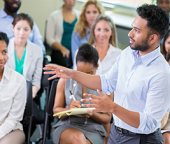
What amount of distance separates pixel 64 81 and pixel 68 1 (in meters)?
1.90

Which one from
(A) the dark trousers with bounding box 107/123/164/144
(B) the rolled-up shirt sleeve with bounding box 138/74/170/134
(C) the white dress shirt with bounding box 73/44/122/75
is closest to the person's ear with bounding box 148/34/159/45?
(B) the rolled-up shirt sleeve with bounding box 138/74/170/134

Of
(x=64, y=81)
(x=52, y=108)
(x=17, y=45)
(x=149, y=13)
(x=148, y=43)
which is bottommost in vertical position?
(x=52, y=108)

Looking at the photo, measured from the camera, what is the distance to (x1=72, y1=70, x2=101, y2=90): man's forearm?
1530mm

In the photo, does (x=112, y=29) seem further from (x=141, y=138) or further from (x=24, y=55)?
(x=141, y=138)

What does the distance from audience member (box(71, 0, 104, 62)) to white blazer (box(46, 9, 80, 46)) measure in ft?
1.47

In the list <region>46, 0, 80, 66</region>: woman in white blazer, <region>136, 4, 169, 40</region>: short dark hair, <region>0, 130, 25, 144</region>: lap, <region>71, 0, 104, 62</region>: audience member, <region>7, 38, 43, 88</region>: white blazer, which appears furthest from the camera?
<region>46, 0, 80, 66</region>: woman in white blazer

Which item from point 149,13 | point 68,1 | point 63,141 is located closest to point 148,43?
point 149,13

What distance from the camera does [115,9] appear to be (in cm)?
451

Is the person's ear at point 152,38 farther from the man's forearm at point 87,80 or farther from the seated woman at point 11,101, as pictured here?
the seated woman at point 11,101

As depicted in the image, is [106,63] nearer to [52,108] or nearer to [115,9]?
[52,108]

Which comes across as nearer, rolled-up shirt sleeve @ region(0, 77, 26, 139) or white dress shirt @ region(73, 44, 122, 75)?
rolled-up shirt sleeve @ region(0, 77, 26, 139)

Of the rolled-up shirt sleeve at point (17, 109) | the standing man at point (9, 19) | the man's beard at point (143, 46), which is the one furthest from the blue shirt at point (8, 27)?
the man's beard at point (143, 46)

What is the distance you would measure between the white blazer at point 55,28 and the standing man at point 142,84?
202 cm

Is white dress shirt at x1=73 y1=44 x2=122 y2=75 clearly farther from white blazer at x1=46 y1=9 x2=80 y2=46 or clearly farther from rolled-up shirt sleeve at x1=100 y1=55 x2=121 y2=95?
white blazer at x1=46 y1=9 x2=80 y2=46
